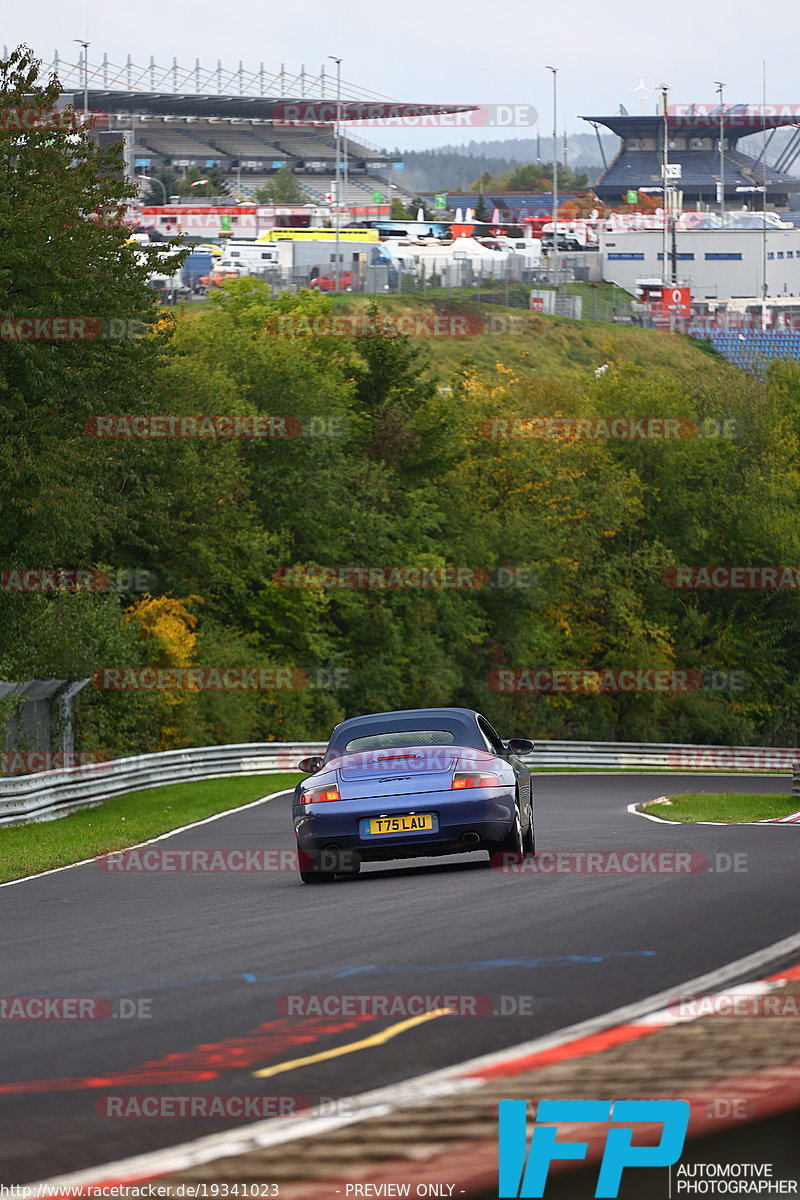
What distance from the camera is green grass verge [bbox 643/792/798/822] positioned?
83.5ft

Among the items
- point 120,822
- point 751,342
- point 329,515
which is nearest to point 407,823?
point 120,822

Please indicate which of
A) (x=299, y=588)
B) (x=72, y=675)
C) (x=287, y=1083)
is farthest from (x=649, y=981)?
(x=299, y=588)

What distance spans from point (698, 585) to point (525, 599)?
37.8 ft

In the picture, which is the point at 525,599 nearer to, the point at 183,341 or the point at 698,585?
the point at 698,585

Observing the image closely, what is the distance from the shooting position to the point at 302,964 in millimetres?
8766

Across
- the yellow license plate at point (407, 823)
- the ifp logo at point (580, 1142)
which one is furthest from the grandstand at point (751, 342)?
the ifp logo at point (580, 1142)

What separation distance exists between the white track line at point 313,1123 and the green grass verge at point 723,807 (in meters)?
18.1

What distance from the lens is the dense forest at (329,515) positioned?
34.6m

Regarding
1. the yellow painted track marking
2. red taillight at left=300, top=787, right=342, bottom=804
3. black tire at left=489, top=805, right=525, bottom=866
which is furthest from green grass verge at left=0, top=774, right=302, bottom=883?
the yellow painted track marking

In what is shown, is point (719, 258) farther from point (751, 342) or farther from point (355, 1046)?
point (355, 1046)

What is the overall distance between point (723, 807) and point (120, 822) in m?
10.1

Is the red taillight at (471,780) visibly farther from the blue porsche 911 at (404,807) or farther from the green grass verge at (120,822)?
the green grass verge at (120,822)

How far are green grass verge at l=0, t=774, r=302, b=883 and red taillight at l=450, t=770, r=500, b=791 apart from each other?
534 cm

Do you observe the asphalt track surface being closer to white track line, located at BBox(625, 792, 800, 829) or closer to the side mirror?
the side mirror
